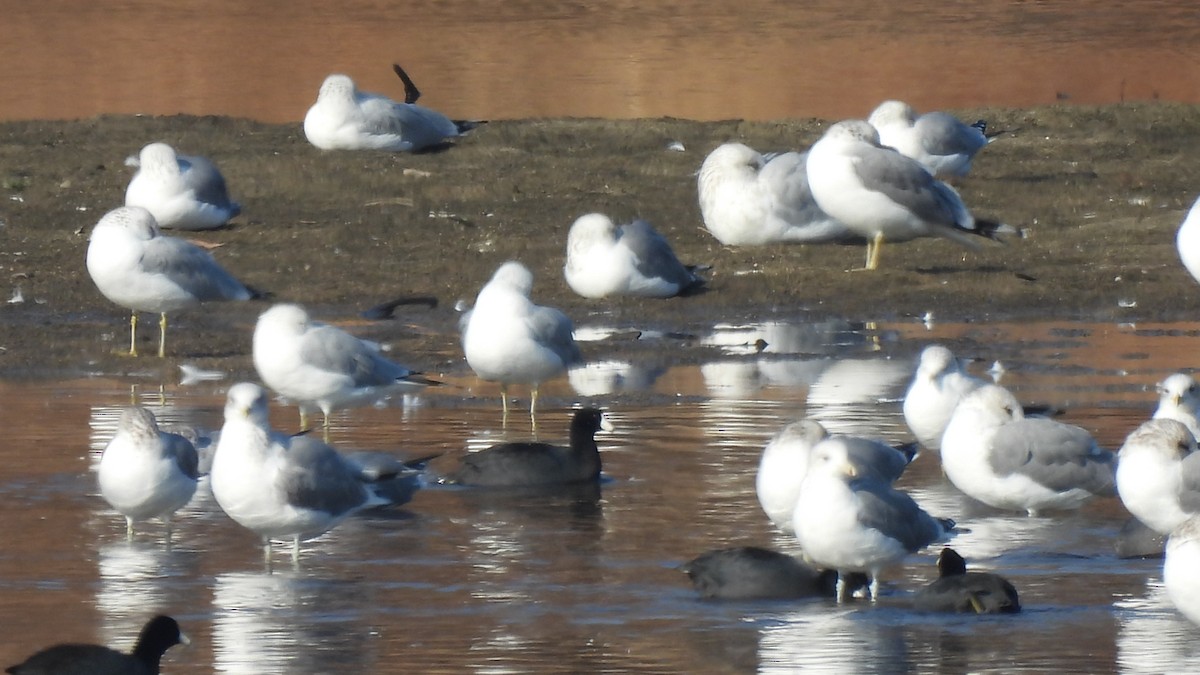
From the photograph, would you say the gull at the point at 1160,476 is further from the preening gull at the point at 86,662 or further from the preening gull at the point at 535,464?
the preening gull at the point at 86,662

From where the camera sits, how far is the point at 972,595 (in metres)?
7.64

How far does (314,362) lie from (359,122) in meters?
9.79

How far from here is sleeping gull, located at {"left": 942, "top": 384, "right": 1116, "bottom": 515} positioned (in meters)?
9.35

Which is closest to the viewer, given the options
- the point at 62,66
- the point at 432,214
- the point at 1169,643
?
the point at 1169,643

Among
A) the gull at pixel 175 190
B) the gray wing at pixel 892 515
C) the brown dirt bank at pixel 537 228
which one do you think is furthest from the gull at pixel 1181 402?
the gull at pixel 175 190

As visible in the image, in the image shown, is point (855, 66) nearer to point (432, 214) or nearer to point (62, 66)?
point (62, 66)

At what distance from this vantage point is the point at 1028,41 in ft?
111

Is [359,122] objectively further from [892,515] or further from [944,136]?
[892,515]

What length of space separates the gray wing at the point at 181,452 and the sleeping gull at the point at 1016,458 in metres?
3.20

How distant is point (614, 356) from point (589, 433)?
316 centimetres

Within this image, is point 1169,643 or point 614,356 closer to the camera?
point 1169,643

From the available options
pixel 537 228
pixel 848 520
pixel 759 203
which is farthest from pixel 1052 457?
pixel 537 228

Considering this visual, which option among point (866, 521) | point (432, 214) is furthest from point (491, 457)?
point (432, 214)

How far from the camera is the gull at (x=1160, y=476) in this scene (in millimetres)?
8500
